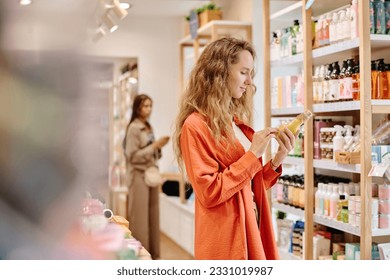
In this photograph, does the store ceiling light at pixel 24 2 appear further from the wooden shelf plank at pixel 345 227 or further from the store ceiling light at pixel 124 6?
the wooden shelf plank at pixel 345 227

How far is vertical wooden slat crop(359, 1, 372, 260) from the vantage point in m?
2.35

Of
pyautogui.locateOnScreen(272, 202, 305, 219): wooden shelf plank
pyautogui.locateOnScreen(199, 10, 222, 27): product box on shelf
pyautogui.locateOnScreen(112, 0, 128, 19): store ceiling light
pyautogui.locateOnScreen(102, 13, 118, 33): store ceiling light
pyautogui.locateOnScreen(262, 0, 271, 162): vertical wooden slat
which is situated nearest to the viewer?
pyautogui.locateOnScreen(102, 13, 118, 33): store ceiling light

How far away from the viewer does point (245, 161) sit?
179 centimetres

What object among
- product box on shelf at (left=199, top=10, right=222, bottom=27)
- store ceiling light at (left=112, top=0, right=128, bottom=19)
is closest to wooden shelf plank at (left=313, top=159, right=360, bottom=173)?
store ceiling light at (left=112, top=0, right=128, bottom=19)

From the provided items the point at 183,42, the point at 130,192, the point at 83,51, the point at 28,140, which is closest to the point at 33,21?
the point at 83,51

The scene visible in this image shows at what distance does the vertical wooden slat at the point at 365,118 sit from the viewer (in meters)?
2.35

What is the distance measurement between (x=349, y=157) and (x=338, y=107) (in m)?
0.24

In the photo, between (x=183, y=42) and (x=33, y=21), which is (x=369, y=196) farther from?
(x=183, y=42)

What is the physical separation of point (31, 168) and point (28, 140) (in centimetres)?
12

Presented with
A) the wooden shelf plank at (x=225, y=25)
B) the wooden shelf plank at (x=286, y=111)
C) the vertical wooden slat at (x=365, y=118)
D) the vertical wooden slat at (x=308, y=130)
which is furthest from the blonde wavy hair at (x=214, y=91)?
the wooden shelf plank at (x=225, y=25)

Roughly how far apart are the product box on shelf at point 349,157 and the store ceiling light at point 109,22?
1070mm

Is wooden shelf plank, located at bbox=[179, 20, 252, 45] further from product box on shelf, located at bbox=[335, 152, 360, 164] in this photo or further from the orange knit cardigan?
the orange knit cardigan

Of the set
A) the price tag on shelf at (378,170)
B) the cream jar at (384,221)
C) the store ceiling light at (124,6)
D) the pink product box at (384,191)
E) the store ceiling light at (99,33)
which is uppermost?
the store ceiling light at (124,6)

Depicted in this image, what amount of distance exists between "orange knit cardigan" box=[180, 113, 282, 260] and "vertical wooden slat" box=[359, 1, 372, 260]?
22.5 inches
